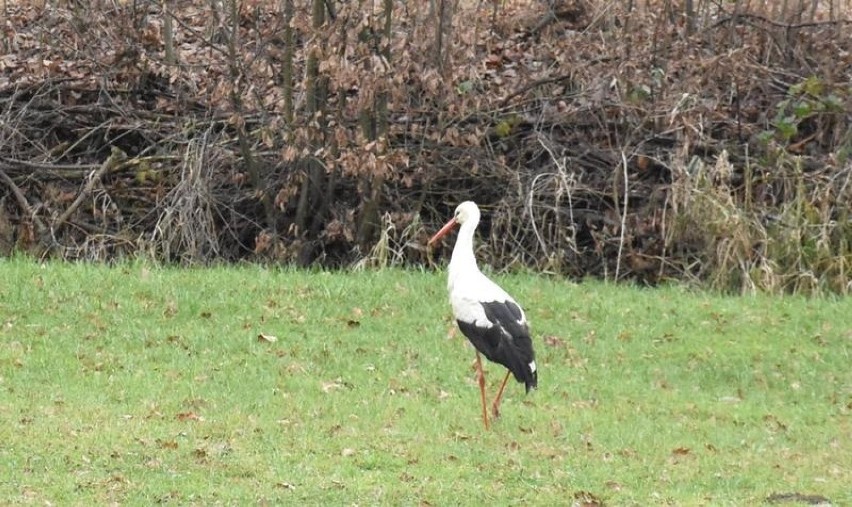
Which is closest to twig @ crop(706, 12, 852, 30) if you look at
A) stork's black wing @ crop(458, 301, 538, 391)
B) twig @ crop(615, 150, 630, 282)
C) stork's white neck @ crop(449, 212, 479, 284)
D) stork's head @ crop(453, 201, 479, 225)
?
twig @ crop(615, 150, 630, 282)

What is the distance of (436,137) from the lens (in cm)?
1738

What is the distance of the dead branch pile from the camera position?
1669 centimetres

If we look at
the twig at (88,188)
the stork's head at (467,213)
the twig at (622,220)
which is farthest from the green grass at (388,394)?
the twig at (88,188)

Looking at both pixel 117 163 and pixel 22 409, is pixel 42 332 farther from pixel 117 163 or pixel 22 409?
pixel 117 163

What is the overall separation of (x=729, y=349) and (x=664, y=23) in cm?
681

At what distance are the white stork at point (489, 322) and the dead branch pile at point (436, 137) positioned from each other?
533cm

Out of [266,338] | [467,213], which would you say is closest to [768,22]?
[467,213]

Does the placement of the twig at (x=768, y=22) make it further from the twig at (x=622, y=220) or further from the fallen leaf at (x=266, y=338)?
the fallen leaf at (x=266, y=338)

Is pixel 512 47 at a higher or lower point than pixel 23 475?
higher

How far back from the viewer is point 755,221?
16.6m

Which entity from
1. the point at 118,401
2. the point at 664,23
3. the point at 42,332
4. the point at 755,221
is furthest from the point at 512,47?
the point at 118,401

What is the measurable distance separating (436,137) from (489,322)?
7.35m

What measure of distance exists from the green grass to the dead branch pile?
1897 mm

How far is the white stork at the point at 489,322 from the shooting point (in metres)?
10.0
